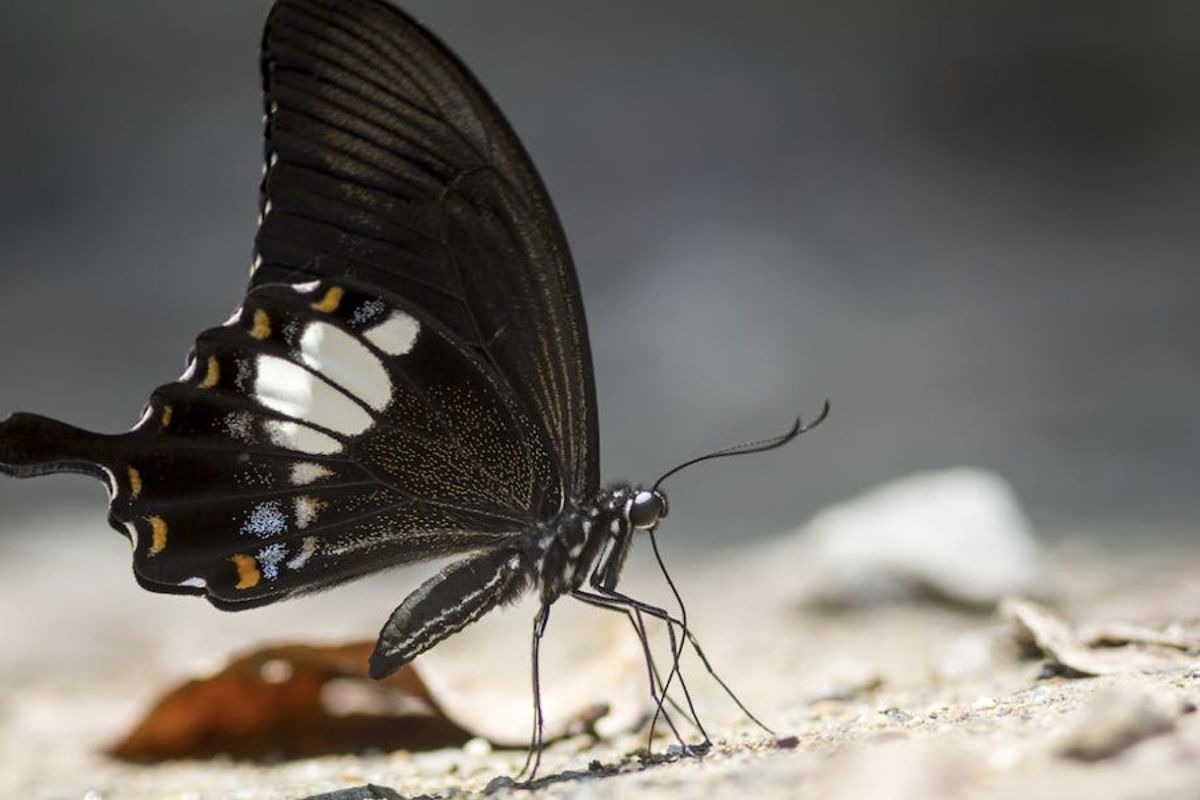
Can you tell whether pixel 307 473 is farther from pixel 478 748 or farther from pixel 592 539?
pixel 478 748

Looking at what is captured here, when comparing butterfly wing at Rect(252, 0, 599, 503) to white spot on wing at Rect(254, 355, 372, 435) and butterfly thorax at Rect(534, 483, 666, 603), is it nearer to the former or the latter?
butterfly thorax at Rect(534, 483, 666, 603)

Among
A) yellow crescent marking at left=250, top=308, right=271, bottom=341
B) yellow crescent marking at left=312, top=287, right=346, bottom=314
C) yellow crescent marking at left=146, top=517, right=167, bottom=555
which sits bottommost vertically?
yellow crescent marking at left=146, top=517, right=167, bottom=555

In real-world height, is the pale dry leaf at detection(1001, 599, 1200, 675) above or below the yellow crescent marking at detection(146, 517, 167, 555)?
below

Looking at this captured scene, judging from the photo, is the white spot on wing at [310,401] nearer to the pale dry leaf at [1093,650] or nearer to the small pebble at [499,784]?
the small pebble at [499,784]

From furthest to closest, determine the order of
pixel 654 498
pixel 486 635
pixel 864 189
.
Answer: pixel 864 189, pixel 486 635, pixel 654 498

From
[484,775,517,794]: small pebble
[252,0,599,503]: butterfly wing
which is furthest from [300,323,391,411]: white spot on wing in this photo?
[484,775,517,794]: small pebble

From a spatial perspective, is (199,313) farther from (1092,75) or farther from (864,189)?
(1092,75)

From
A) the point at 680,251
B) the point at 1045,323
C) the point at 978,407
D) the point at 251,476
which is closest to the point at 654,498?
the point at 251,476
